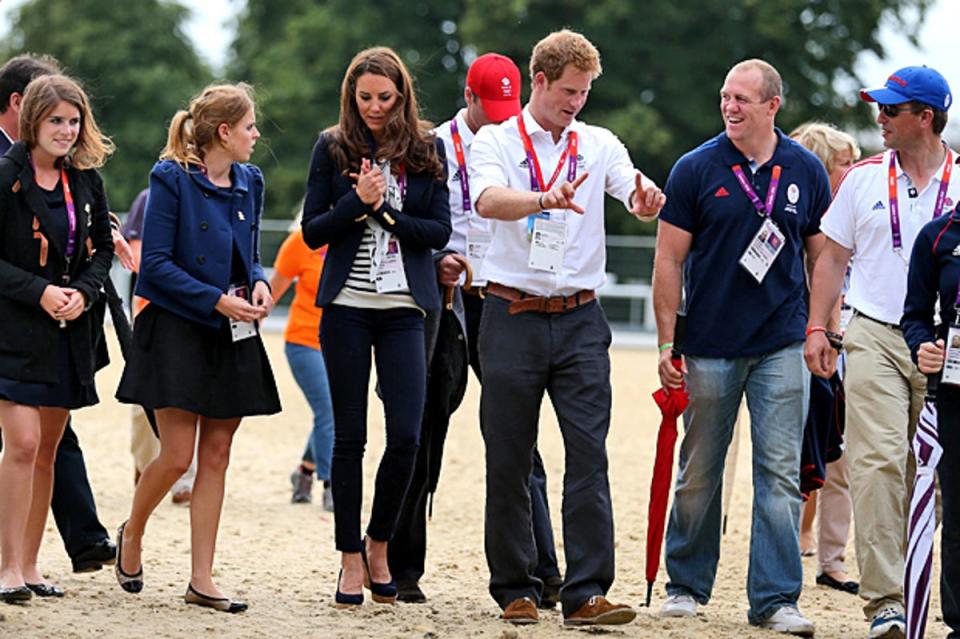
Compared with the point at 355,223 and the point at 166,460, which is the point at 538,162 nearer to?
the point at 355,223

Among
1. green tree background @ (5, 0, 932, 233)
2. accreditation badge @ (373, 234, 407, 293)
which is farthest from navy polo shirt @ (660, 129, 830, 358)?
green tree background @ (5, 0, 932, 233)

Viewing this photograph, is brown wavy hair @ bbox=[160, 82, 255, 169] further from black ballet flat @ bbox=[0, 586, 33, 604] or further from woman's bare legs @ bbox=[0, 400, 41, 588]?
black ballet flat @ bbox=[0, 586, 33, 604]

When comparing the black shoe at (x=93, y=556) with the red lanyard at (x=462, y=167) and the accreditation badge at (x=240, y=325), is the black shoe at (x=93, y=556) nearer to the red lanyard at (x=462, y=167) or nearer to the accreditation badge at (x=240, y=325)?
the accreditation badge at (x=240, y=325)

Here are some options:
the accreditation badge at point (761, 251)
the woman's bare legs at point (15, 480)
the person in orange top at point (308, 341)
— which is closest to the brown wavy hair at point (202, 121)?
the woman's bare legs at point (15, 480)

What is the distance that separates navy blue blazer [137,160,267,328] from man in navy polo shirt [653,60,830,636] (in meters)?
1.84

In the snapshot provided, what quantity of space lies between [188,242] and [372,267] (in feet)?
2.50

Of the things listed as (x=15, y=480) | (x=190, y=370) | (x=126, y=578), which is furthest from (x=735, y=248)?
(x=15, y=480)

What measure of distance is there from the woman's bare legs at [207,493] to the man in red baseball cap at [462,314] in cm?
91

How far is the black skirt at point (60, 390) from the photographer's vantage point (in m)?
7.27

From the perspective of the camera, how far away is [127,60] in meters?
55.4

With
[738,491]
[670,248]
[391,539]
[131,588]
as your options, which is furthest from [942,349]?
[738,491]

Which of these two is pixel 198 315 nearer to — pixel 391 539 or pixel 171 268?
pixel 171 268

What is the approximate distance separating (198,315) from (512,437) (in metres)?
1.37

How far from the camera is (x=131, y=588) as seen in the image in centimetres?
781
